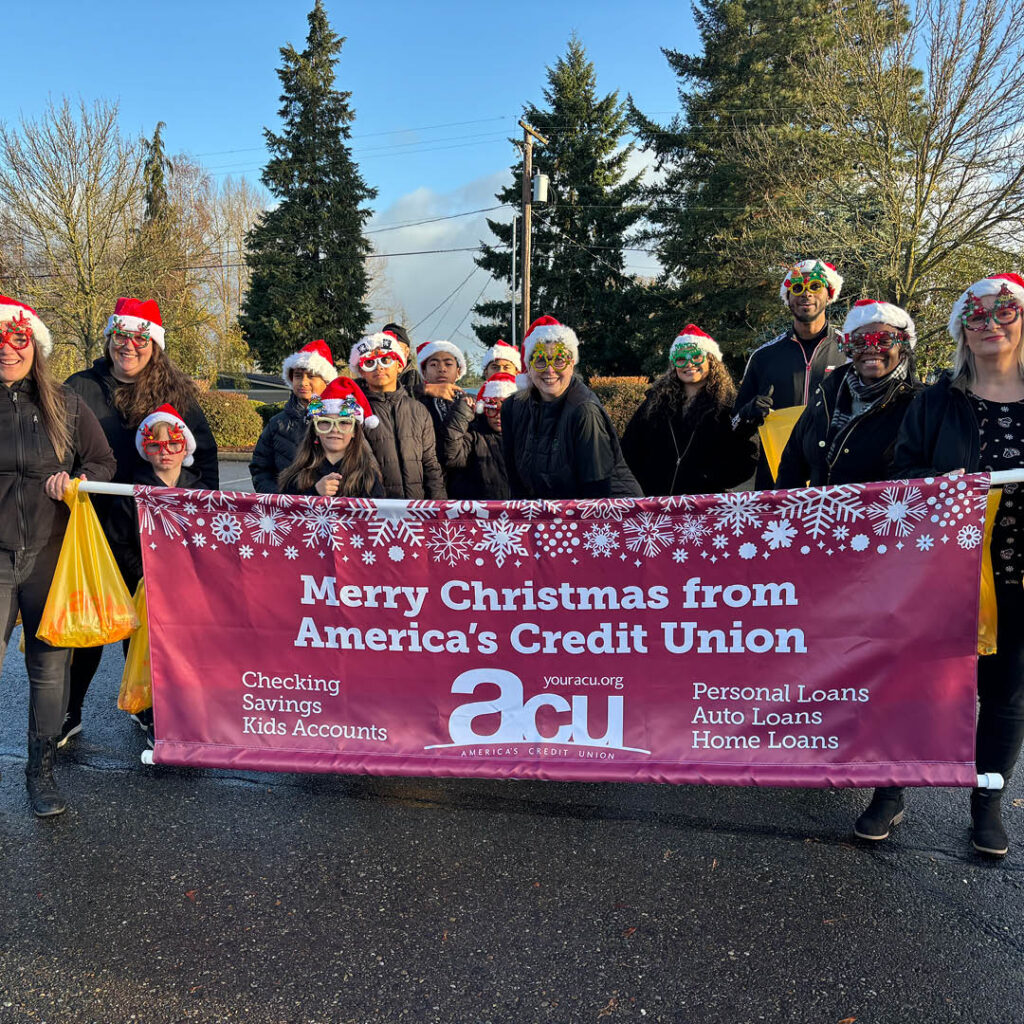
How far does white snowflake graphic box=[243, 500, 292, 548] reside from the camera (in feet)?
10.5

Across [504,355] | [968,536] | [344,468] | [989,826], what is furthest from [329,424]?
[989,826]

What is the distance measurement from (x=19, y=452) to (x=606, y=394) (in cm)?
1714

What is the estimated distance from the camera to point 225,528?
327 cm

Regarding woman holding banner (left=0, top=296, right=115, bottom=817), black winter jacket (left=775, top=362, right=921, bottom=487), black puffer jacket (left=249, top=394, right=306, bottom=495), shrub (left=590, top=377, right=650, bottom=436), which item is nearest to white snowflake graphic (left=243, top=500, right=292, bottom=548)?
woman holding banner (left=0, top=296, right=115, bottom=817)

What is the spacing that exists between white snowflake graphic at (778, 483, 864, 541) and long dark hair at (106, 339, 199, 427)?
3.03 meters

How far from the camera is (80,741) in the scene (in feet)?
13.8

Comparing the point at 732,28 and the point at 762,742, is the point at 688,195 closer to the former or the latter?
the point at 732,28

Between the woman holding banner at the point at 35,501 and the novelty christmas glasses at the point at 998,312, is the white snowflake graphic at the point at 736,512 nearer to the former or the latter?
the novelty christmas glasses at the point at 998,312

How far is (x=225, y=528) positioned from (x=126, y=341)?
1.60 m

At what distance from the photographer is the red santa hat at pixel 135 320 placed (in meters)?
4.24

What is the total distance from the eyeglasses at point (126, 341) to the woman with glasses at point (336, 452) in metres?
1.07

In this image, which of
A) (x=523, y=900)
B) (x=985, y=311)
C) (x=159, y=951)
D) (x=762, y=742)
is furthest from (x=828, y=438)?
(x=159, y=951)

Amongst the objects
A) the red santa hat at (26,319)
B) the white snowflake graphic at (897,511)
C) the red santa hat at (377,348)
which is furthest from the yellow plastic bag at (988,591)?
the red santa hat at (26,319)

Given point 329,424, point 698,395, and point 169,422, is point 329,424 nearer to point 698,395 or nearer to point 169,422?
point 169,422
